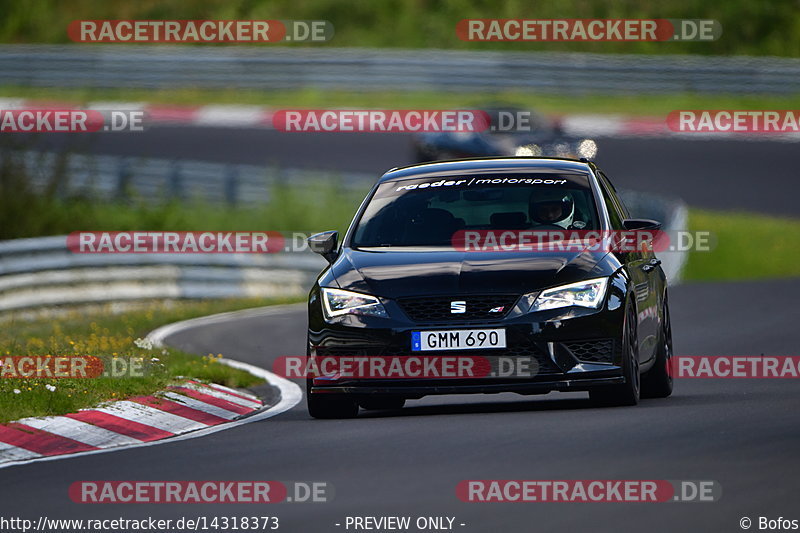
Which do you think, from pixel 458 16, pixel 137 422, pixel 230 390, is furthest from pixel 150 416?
pixel 458 16

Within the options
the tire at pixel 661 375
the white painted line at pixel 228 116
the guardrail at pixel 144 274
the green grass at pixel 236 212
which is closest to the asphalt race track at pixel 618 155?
the white painted line at pixel 228 116

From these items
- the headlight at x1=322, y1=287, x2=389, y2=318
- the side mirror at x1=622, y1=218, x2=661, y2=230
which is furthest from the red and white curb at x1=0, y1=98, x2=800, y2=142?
the headlight at x1=322, y1=287, x2=389, y2=318

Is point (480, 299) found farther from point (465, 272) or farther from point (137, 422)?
point (137, 422)

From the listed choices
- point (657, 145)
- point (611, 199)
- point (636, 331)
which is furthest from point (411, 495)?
point (657, 145)

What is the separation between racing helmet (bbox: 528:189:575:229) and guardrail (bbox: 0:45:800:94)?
26.8 meters

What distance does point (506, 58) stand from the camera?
38719 mm

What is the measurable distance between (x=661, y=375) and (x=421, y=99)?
27.7 m

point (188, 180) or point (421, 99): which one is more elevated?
point (421, 99)

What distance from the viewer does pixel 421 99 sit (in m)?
39.2

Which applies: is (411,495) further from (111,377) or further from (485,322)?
(111,377)

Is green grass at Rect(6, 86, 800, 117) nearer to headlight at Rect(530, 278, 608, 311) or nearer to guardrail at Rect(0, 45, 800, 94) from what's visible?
guardrail at Rect(0, 45, 800, 94)

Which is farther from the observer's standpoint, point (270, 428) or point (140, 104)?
point (140, 104)

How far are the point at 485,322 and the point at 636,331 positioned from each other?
122 centimetres

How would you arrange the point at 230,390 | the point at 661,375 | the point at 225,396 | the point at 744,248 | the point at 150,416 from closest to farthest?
the point at 150,416 → the point at 661,375 → the point at 225,396 → the point at 230,390 → the point at 744,248
